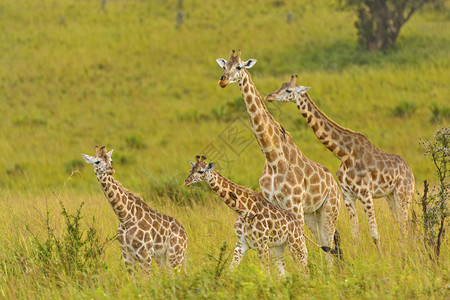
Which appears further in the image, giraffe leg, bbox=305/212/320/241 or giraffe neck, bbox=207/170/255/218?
giraffe leg, bbox=305/212/320/241

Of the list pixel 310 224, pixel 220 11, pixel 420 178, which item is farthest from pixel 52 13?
pixel 310 224

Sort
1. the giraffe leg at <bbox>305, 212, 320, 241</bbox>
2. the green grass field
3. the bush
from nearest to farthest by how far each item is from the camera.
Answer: the green grass field
the bush
the giraffe leg at <bbox>305, 212, 320, 241</bbox>

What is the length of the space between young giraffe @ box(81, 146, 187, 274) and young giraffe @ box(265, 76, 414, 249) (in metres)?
2.06

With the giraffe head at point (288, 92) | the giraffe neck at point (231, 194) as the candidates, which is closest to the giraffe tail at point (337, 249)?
the giraffe neck at point (231, 194)

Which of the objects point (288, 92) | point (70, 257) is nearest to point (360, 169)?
point (288, 92)

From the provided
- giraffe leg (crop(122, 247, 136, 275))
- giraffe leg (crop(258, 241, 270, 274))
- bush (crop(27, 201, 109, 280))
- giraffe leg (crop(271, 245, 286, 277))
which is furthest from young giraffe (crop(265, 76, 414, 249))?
bush (crop(27, 201, 109, 280))

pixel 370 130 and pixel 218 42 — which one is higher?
pixel 218 42

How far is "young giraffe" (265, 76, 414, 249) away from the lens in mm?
7699

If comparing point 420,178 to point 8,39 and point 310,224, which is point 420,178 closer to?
point 310,224

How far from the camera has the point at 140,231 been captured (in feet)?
22.6

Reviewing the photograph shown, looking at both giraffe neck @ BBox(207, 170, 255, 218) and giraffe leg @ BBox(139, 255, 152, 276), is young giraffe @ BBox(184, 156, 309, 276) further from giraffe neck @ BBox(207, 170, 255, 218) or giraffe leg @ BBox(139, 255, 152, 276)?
giraffe leg @ BBox(139, 255, 152, 276)

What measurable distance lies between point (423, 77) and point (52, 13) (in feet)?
80.6

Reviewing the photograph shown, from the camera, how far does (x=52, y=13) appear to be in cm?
4109

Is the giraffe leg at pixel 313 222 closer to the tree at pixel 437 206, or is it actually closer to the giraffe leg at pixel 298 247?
the giraffe leg at pixel 298 247
